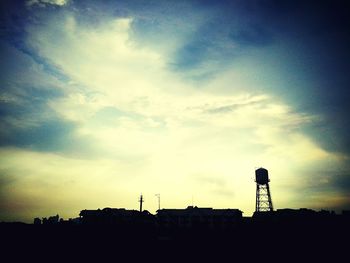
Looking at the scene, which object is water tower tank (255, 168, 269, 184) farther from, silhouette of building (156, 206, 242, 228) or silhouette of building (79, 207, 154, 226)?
silhouette of building (79, 207, 154, 226)

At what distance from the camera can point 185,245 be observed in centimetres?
2525

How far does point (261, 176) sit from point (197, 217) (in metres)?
15.9

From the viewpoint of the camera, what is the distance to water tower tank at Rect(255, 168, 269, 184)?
47.7 meters

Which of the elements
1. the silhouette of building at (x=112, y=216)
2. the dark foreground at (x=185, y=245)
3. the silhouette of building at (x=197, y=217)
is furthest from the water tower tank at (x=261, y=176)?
the silhouette of building at (x=112, y=216)

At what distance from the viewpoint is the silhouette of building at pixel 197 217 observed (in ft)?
163

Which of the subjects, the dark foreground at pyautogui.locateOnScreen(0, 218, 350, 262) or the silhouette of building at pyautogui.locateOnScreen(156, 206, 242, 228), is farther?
the silhouette of building at pyautogui.locateOnScreen(156, 206, 242, 228)

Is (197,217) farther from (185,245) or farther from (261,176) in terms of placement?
(185,245)

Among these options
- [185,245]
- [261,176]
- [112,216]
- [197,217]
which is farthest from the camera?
[197,217]

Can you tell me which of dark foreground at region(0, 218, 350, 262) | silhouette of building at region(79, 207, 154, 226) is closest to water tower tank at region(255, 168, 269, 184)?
dark foreground at region(0, 218, 350, 262)

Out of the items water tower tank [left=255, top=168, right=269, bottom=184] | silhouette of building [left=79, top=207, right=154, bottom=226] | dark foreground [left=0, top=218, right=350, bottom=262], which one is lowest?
dark foreground [left=0, top=218, right=350, bottom=262]

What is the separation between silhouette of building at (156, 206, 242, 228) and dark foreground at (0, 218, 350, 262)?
2217cm

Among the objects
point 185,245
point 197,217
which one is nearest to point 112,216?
point 197,217

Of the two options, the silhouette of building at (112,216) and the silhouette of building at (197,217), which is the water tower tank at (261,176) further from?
the silhouette of building at (112,216)

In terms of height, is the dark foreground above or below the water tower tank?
below
